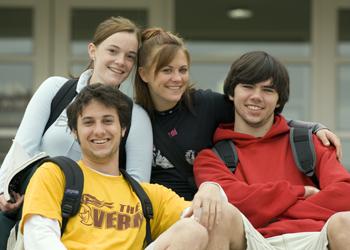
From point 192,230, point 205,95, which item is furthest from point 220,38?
point 192,230

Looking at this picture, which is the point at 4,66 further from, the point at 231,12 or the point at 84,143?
the point at 84,143

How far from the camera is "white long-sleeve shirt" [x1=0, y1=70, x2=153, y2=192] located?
3762mm

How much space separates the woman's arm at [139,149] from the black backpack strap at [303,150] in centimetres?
63

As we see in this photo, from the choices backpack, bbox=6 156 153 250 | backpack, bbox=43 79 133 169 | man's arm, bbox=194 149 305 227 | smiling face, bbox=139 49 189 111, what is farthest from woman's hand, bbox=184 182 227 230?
smiling face, bbox=139 49 189 111

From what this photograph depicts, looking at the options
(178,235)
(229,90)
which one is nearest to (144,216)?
(178,235)

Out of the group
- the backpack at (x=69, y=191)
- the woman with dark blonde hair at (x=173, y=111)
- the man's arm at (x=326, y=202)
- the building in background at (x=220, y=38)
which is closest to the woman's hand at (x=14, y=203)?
the backpack at (x=69, y=191)

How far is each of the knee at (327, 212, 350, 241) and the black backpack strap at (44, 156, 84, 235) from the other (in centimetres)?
92

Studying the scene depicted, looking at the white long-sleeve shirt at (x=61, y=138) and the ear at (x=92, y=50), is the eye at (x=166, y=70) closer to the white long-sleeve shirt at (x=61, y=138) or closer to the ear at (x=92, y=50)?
the white long-sleeve shirt at (x=61, y=138)

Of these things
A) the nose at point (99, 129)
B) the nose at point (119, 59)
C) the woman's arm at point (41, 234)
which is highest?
the nose at point (119, 59)

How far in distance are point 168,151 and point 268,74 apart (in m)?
0.57

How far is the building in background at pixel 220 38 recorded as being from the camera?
783 cm

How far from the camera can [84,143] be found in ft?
10.9

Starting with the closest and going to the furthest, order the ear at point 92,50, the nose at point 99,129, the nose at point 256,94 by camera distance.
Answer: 1. the nose at point 99,129
2. the nose at point 256,94
3. the ear at point 92,50

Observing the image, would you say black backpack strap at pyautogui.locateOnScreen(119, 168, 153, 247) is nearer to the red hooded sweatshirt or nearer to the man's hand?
the red hooded sweatshirt
